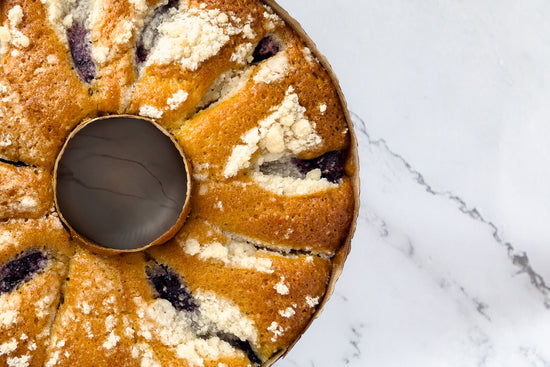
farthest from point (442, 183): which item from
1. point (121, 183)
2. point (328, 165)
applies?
point (121, 183)

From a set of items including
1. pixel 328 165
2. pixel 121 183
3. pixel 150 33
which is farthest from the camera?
pixel 328 165

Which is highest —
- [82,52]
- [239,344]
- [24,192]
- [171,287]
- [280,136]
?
[82,52]

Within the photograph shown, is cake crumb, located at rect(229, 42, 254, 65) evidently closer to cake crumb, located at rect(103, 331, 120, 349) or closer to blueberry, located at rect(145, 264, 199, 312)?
blueberry, located at rect(145, 264, 199, 312)

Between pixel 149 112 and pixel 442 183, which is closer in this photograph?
pixel 149 112

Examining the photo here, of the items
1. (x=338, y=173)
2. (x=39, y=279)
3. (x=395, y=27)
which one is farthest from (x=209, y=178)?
(x=395, y=27)

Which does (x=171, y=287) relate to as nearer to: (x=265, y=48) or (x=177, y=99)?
(x=177, y=99)

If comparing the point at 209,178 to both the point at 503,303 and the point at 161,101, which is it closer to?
the point at 161,101

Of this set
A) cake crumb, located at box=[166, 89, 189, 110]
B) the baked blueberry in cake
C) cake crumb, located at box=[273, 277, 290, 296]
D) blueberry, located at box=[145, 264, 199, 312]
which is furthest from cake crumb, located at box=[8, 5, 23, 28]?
cake crumb, located at box=[273, 277, 290, 296]

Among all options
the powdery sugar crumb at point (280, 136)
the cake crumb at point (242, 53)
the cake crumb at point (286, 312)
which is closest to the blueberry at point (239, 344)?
the cake crumb at point (286, 312)
